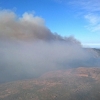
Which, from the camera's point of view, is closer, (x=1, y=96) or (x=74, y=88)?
(x=1, y=96)

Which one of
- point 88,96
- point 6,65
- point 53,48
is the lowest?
point 88,96

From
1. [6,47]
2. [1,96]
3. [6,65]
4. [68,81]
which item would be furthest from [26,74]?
[6,47]

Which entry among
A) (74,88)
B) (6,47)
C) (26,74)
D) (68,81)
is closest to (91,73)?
(68,81)

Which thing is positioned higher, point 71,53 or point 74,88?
point 71,53

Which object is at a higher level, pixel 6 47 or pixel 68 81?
pixel 6 47

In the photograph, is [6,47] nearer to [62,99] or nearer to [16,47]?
[16,47]

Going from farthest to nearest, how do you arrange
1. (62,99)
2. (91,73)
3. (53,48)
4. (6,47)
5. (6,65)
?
(53,48) < (6,47) < (6,65) < (91,73) < (62,99)

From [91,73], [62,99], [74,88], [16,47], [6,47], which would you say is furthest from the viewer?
[16,47]

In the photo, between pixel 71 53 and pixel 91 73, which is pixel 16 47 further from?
pixel 91 73

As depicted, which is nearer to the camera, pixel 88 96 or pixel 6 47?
pixel 88 96
